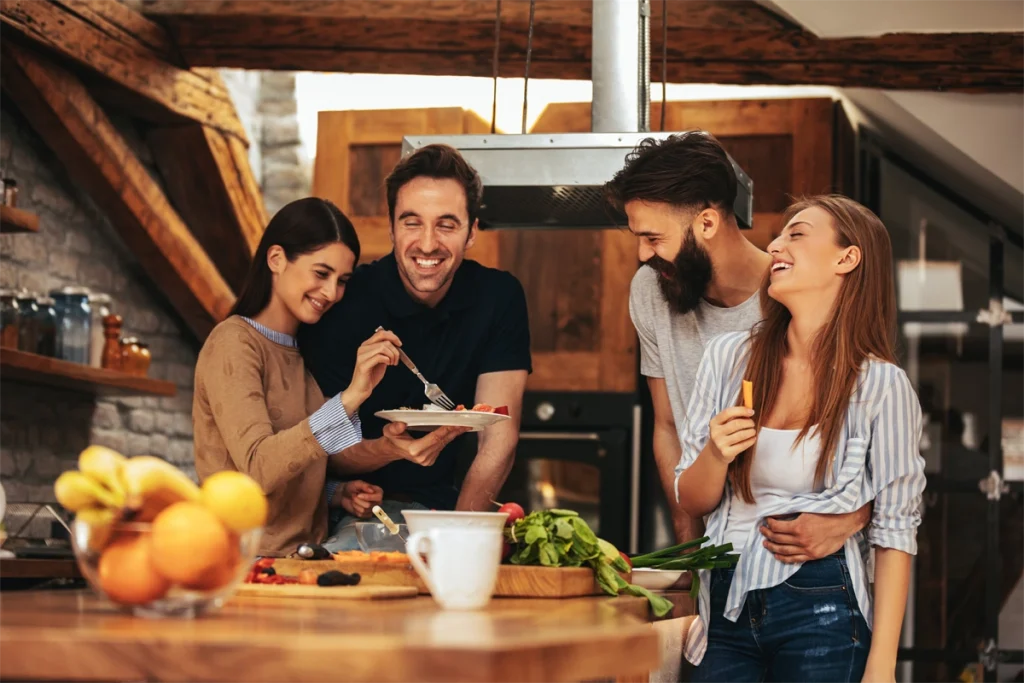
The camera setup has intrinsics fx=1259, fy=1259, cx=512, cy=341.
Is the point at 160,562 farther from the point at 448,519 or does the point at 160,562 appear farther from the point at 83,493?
the point at 448,519

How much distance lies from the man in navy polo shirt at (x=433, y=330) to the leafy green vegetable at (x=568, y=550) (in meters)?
0.85

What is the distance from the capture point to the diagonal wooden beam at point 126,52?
4215mm

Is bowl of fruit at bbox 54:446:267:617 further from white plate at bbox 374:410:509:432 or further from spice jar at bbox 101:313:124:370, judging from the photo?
spice jar at bbox 101:313:124:370

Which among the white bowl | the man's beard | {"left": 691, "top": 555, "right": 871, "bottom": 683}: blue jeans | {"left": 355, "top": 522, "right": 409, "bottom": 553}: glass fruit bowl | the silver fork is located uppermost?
the man's beard

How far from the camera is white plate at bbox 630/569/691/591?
2553 mm

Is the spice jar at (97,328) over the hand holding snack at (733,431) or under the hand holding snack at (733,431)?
over

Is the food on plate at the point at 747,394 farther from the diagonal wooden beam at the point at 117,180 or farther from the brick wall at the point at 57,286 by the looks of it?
the brick wall at the point at 57,286

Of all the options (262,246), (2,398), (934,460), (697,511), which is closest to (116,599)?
(697,511)

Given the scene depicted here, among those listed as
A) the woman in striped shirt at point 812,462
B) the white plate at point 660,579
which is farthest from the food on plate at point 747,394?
the white plate at point 660,579

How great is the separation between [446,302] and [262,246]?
0.47 meters

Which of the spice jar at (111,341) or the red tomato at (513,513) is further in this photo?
the spice jar at (111,341)

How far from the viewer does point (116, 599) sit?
4.56 ft

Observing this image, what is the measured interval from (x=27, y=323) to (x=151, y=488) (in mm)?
3103

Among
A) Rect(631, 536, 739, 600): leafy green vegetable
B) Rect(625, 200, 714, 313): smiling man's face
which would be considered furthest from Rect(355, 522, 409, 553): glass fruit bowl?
Rect(625, 200, 714, 313): smiling man's face
